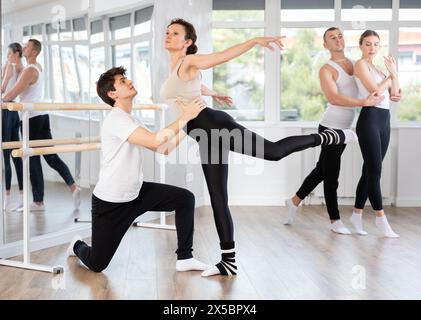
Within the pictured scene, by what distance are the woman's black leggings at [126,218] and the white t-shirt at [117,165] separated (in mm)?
48

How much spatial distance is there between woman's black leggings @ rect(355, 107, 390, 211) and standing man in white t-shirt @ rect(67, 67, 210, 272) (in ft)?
5.16

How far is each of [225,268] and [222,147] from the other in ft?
2.06

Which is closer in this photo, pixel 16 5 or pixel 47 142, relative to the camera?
pixel 16 5

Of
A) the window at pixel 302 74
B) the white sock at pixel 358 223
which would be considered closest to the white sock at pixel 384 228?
the white sock at pixel 358 223

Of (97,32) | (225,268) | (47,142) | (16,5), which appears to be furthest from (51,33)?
(225,268)

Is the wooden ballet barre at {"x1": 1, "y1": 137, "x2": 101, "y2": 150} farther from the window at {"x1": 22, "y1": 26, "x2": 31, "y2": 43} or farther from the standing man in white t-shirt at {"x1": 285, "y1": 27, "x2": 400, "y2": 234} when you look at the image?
the standing man in white t-shirt at {"x1": 285, "y1": 27, "x2": 400, "y2": 234}

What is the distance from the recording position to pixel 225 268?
3.57m

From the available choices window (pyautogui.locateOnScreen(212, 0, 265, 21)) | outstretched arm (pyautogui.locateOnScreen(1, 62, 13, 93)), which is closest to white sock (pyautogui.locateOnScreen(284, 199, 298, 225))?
window (pyautogui.locateOnScreen(212, 0, 265, 21))

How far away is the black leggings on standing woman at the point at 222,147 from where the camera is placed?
341 centimetres

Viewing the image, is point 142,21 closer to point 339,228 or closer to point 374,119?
point 374,119

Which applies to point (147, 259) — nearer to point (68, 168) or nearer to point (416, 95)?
point (68, 168)

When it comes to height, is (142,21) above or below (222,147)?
above

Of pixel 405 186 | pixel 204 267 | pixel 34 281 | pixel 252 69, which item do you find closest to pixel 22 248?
pixel 34 281

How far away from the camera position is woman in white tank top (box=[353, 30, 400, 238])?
15.3 ft
